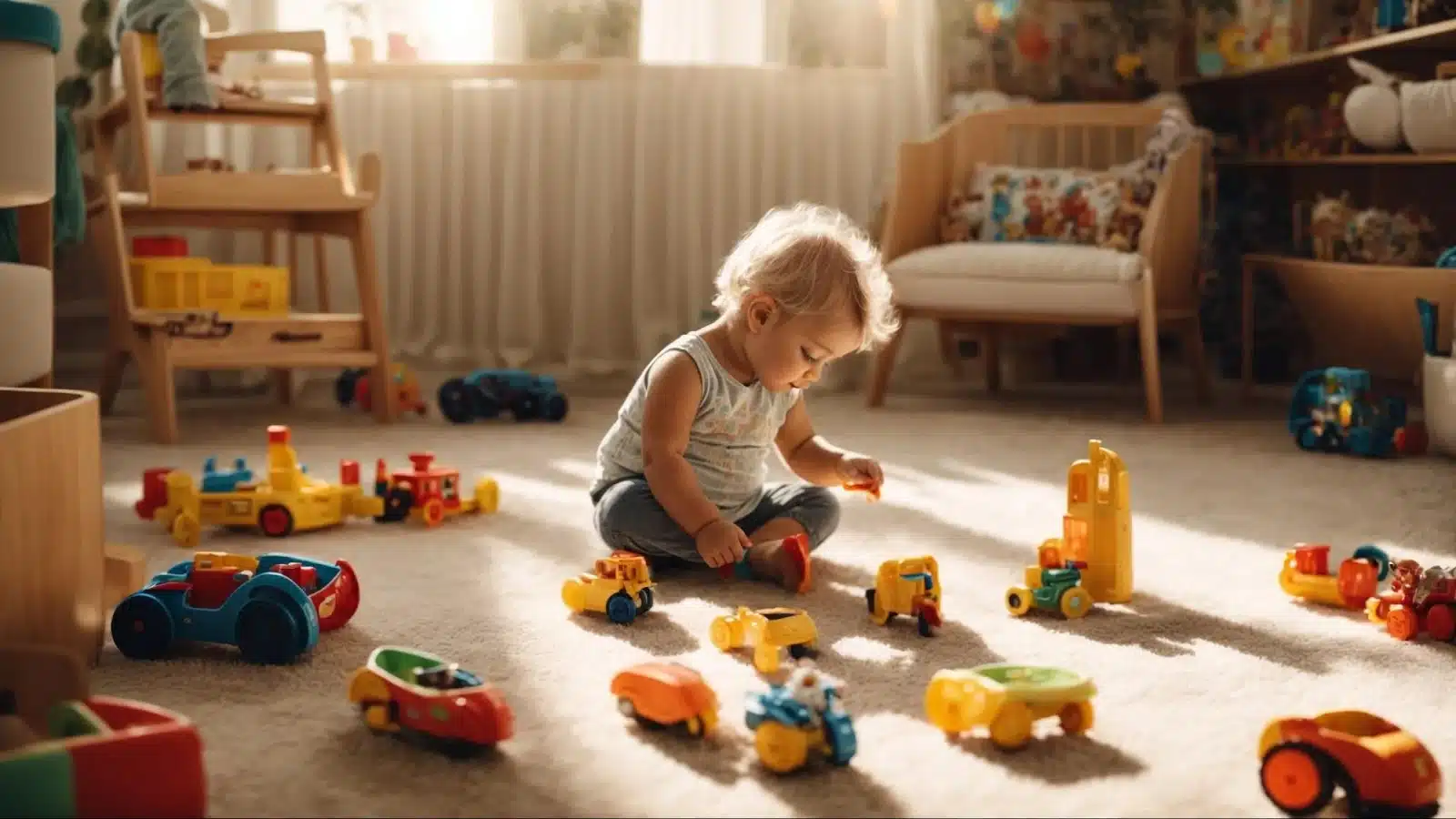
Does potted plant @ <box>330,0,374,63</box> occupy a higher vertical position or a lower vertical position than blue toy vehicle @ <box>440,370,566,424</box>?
higher

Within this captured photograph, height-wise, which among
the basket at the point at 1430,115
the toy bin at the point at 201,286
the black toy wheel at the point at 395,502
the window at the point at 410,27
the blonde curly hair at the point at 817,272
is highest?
the window at the point at 410,27

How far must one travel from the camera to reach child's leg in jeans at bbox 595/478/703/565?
1733 mm

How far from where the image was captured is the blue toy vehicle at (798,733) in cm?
105

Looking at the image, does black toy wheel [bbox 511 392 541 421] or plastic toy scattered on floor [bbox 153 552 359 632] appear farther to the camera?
black toy wheel [bbox 511 392 541 421]

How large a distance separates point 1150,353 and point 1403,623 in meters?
1.75

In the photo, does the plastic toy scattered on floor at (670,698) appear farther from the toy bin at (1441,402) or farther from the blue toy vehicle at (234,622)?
the toy bin at (1441,402)

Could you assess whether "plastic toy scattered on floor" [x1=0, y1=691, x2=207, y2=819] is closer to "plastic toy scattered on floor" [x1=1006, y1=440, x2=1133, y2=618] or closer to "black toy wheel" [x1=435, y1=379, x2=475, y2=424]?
"plastic toy scattered on floor" [x1=1006, y1=440, x2=1133, y2=618]

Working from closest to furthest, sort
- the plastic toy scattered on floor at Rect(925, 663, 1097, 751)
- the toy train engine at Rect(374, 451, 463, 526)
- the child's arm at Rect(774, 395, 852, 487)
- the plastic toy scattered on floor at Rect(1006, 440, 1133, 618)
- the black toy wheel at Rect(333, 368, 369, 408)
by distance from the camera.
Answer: the plastic toy scattered on floor at Rect(925, 663, 1097, 751) < the plastic toy scattered on floor at Rect(1006, 440, 1133, 618) < the child's arm at Rect(774, 395, 852, 487) < the toy train engine at Rect(374, 451, 463, 526) < the black toy wheel at Rect(333, 368, 369, 408)

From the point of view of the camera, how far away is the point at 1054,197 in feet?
11.5

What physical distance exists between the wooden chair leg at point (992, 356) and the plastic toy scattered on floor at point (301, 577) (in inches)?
96.7

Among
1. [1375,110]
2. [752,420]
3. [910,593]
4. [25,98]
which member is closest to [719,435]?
[752,420]

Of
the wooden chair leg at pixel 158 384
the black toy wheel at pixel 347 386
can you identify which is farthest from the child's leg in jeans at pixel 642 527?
the black toy wheel at pixel 347 386

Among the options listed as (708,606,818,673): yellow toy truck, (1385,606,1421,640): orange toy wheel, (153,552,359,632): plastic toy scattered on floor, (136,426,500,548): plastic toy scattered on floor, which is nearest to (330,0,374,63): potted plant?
(136,426,500,548): plastic toy scattered on floor

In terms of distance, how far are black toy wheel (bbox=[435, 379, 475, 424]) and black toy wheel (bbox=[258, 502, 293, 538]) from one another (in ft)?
3.79
